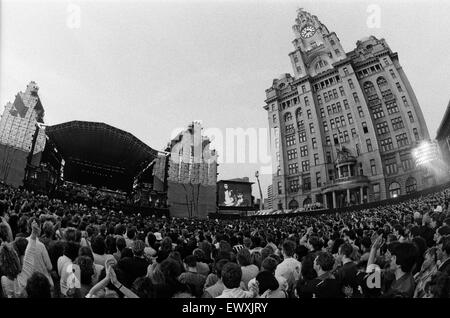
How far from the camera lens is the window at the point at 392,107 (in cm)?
6387

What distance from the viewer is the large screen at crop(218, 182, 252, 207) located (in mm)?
49938

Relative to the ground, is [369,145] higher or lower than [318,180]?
higher

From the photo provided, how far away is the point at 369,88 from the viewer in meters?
68.4

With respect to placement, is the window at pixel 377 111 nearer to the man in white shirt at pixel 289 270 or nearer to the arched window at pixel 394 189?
the arched window at pixel 394 189

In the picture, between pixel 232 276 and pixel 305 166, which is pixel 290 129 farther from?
pixel 232 276

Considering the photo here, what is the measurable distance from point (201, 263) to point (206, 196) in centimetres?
4410

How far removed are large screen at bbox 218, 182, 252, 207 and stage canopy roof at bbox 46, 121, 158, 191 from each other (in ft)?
44.7

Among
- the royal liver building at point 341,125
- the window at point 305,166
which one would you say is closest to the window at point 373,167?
the royal liver building at point 341,125

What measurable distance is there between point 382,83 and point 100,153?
59268 millimetres

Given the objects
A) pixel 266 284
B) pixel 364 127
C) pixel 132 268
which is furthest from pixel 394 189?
pixel 132 268

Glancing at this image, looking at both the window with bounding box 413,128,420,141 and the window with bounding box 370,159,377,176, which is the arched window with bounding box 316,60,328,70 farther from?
the window with bounding box 370,159,377,176
